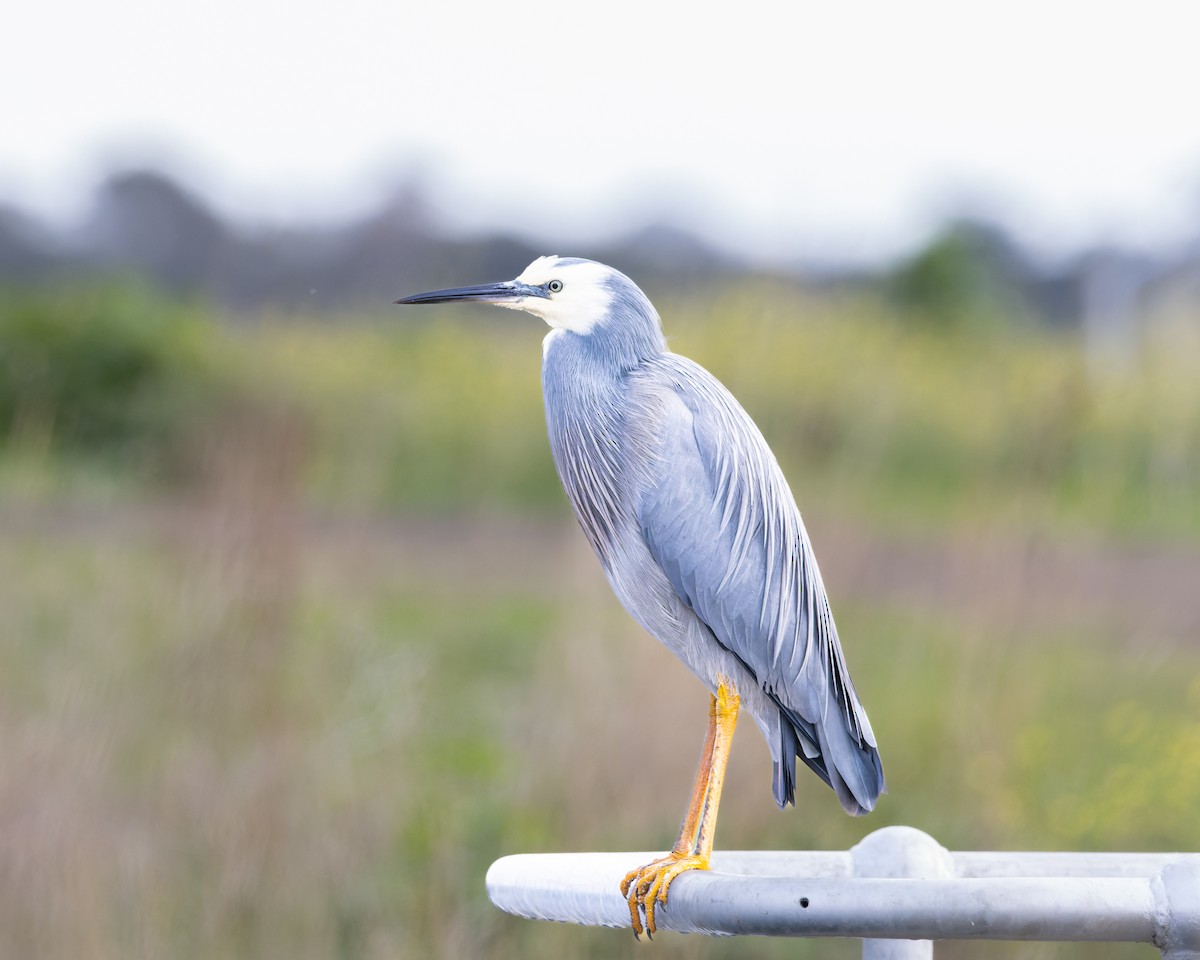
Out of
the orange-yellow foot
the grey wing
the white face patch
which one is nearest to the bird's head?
the white face patch

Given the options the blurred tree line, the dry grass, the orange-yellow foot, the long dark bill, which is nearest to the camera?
the orange-yellow foot

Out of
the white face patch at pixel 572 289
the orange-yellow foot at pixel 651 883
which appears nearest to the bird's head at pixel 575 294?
the white face patch at pixel 572 289

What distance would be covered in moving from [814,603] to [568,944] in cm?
217

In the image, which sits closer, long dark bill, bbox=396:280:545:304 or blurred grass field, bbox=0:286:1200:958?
long dark bill, bbox=396:280:545:304

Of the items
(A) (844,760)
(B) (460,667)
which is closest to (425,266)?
(B) (460,667)

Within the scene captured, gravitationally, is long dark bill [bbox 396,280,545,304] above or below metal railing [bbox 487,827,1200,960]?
above

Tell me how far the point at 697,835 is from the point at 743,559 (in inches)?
14.6

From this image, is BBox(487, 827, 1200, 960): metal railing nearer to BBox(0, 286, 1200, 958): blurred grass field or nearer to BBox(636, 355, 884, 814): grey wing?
BBox(636, 355, 884, 814): grey wing

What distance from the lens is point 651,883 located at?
5.25 ft

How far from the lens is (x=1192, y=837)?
4281 millimetres

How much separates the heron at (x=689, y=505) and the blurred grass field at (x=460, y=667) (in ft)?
5.72

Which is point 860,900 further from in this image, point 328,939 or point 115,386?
point 115,386

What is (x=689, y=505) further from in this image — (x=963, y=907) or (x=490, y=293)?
(x=963, y=907)

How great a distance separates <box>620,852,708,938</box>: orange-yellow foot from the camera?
5.07 feet
